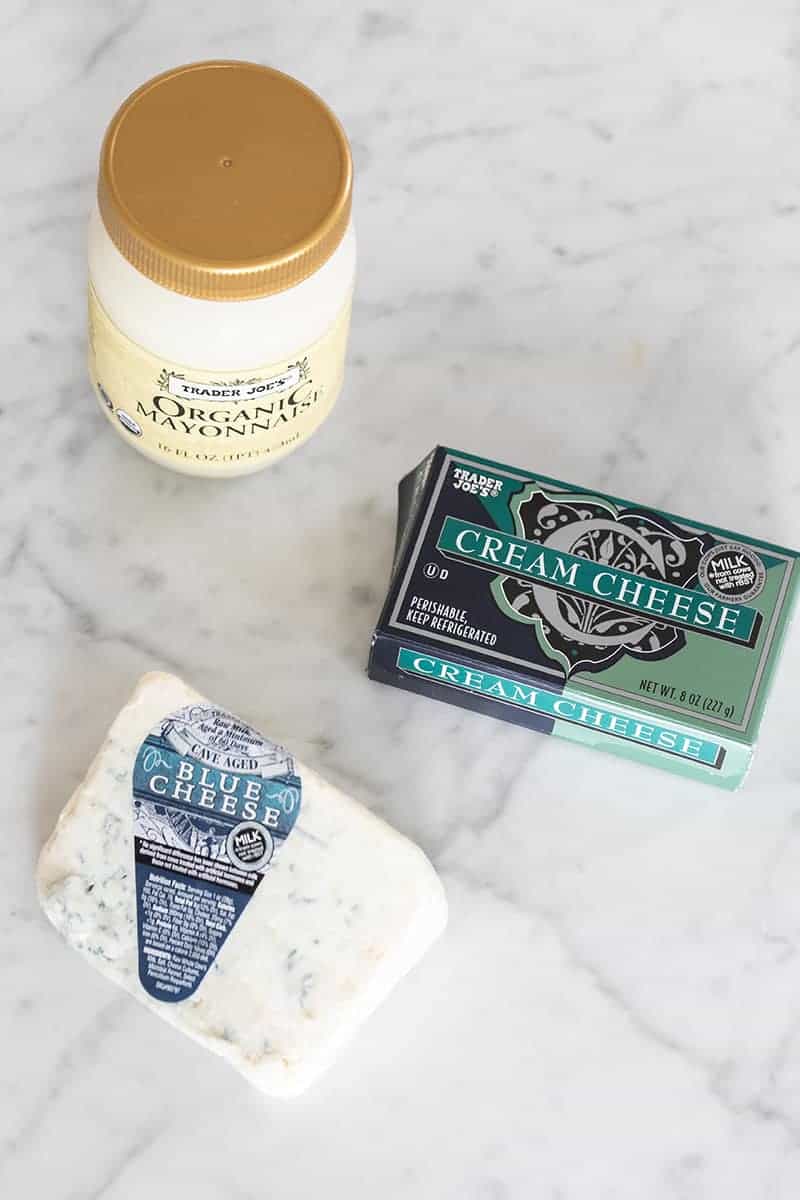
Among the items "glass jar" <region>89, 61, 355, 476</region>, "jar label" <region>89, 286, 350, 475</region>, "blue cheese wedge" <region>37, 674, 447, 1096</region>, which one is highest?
"glass jar" <region>89, 61, 355, 476</region>

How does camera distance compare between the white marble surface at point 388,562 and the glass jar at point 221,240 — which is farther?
the white marble surface at point 388,562

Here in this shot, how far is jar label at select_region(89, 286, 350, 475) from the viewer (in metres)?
0.88

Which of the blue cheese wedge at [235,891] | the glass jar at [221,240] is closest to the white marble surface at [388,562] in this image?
the blue cheese wedge at [235,891]

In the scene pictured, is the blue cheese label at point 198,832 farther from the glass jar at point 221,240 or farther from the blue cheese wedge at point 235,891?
the glass jar at point 221,240

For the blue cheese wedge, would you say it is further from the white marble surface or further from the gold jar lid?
the gold jar lid

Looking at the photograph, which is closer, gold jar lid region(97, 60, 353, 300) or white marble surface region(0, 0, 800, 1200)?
gold jar lid region(97, 60, 353, 300)

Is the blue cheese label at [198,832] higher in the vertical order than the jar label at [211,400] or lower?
lower

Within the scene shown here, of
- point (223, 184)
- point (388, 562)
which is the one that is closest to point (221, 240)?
point (223, 184)

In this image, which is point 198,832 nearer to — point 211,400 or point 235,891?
point 235,891

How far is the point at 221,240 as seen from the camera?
0.81 meters

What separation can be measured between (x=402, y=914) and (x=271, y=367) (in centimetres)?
32

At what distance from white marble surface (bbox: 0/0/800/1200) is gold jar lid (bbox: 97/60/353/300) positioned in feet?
0.79

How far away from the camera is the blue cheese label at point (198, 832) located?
0.89m

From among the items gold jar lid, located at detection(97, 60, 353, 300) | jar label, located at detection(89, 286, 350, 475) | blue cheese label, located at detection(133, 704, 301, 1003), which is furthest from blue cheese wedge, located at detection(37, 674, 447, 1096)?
gold jar lid, located at detection(97, 60, 353, 300)
